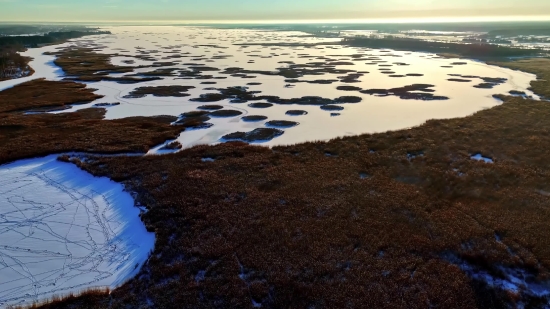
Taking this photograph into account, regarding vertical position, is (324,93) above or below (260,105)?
above

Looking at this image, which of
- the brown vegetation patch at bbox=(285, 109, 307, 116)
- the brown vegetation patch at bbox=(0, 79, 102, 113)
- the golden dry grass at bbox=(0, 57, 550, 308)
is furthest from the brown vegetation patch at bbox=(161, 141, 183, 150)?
the brown vegetation patch at bbox=(0, 79, 102, 113)

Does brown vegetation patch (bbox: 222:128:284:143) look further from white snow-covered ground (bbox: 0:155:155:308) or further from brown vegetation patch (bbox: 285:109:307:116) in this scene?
white snow-covered ground (bbox: 0:155:155:308)

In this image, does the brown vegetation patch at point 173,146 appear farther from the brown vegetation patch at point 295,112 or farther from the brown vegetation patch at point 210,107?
the brown vegetation patch at point 295,112

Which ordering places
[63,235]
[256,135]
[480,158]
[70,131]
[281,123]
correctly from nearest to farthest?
[63,235] < [480,158] < [256,135] < [70,131] < [281,123]

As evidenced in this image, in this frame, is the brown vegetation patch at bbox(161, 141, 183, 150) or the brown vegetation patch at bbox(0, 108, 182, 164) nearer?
the brown vegetation patch at bbox(0, 108, 182, 164)

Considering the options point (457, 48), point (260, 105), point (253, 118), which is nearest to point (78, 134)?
point (253, 118)

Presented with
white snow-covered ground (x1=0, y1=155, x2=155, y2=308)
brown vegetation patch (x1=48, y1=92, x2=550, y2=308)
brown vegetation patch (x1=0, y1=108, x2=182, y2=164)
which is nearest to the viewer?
brown vegetation patch (x1=48, y1=92, x2=550, y2=308)

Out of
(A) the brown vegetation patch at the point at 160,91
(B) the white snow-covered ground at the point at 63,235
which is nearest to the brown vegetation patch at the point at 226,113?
(A) the brown vegetation patch at the point at 160,91

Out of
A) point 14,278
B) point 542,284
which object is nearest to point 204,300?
point 14,278

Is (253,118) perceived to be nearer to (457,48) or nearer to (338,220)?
(338,220)
